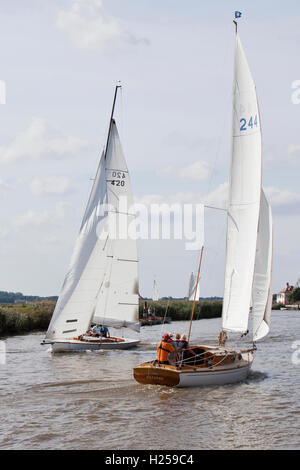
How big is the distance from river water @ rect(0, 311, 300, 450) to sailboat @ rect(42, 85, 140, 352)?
3660mm

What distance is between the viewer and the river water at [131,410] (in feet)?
46.7

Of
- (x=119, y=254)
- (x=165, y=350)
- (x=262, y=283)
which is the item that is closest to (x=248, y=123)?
(x=262, y=283)

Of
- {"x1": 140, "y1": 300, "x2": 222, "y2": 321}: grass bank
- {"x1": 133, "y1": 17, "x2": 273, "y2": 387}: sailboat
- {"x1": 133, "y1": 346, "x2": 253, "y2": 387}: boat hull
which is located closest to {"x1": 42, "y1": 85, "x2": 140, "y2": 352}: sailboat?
{"x1": 133, "y1": 17, "x2": 273, "y2": 387}: sailboat

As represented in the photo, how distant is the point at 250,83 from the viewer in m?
22.7

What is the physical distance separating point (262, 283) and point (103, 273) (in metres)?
11.2

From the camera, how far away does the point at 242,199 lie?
22891 millimetres

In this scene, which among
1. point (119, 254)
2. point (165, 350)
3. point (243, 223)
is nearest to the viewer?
point (165, 350)

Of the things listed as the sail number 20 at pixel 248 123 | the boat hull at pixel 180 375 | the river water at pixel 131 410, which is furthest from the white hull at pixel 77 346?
the sail number 20 at pixel 248 123

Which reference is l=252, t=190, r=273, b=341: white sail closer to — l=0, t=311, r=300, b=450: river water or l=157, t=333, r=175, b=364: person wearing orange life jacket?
l=0, t=311, r=300, b=450: river water

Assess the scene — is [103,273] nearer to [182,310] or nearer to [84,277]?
[84,277]

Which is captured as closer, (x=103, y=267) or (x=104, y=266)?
(x=103, y=267)

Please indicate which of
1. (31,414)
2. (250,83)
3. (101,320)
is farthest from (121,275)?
(31,414)

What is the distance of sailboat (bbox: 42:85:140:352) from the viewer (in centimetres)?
3030

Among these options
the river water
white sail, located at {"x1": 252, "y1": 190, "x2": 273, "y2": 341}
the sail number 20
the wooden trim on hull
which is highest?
the sail number 20
